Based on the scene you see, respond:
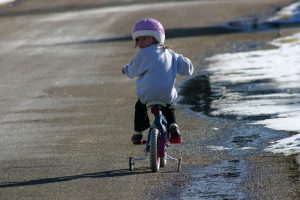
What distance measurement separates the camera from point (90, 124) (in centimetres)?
1363

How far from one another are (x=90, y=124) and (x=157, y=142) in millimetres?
3488

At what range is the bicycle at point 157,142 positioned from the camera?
394 inches

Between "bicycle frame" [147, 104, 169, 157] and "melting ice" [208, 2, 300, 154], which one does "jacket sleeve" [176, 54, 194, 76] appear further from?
"melting ice" [208, 2, 300, 154]

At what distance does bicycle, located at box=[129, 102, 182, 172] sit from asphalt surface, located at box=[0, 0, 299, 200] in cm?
11

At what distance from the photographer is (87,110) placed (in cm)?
1502

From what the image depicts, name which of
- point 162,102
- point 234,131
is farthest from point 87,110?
point 162,102

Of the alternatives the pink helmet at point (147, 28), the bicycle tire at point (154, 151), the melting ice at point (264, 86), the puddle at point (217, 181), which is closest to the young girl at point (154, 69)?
the pink helmet at point (147, 28)

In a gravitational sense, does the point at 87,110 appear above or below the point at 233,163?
below

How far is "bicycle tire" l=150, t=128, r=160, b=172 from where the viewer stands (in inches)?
392

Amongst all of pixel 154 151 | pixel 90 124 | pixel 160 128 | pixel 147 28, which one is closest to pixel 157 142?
pixel 160 128

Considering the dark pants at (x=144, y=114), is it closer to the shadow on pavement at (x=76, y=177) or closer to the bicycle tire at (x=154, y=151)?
the bicycle tire at (x=154, y=151)

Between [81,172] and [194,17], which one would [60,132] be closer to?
[81,172]

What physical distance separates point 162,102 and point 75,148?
1741mm

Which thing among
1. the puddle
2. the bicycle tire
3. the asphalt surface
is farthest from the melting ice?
the bicycle tire
